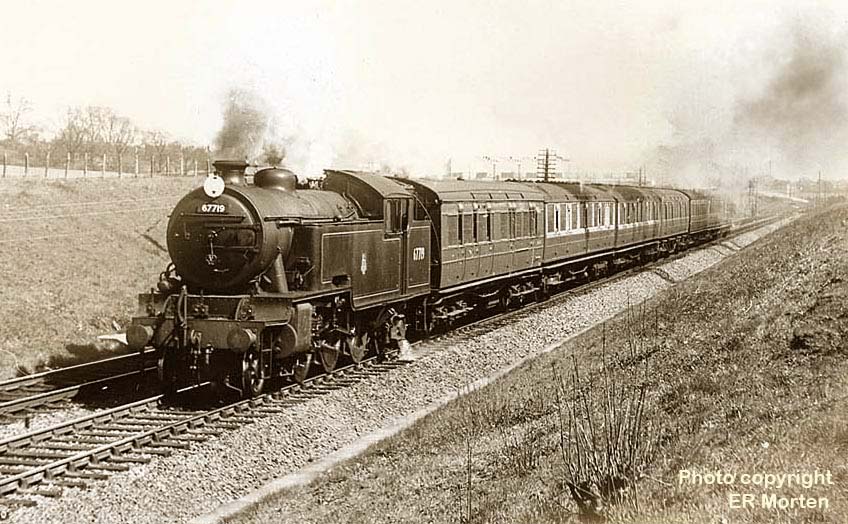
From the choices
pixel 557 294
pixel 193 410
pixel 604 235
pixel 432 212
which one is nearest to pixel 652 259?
pixel 604 235

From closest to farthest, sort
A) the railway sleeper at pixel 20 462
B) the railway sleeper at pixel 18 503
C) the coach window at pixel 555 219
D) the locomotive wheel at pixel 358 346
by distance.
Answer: the railway sleeper at pixel 18 503 < the railway sleeper at pixel 20 462 < the locomotive wheel at pixel 358 346 < the coach window at pixel 555 219

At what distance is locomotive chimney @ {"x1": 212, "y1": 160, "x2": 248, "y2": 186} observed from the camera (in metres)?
12.6

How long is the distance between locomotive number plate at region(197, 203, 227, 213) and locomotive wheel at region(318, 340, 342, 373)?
264 centimetres

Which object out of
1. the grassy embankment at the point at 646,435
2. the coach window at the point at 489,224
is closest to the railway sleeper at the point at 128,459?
the grassy embankment at the point at 646,435

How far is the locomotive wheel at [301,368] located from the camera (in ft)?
41.7

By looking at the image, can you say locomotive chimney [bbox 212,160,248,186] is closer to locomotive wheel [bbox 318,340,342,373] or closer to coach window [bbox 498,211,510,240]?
locomotive wheel [bbox 318,340,342,373]

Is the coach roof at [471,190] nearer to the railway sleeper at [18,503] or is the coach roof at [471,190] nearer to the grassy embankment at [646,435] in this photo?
the grassy embankment at [646,435]

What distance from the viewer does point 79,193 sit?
115 ft

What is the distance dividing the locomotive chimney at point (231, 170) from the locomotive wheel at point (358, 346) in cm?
328

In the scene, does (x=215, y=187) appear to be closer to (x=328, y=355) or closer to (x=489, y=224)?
(x=328, y=355)

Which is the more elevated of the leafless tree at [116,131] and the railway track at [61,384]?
the leafless tree at [116,131]

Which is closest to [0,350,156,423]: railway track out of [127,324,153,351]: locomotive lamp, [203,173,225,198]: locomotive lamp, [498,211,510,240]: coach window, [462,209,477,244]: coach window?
[127,324,153,351]: locomotive lamp

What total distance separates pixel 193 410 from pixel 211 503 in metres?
2.82

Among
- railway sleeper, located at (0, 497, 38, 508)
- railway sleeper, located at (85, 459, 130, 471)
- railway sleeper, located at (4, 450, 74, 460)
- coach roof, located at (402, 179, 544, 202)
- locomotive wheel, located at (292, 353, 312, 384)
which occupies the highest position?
coach roof, located at (402, 179, 544, 202)
